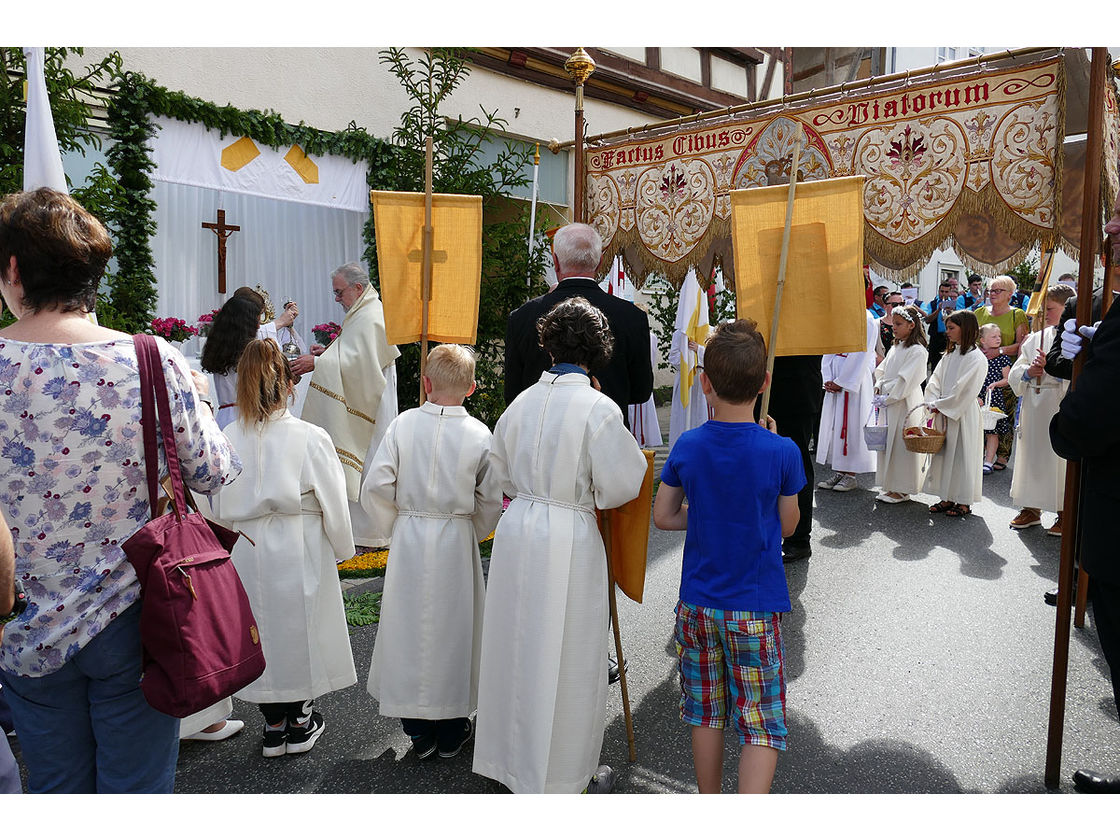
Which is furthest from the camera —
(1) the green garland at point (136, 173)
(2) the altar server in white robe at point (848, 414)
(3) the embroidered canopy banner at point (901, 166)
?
(2) the altar server in white robe at point (848, 414)

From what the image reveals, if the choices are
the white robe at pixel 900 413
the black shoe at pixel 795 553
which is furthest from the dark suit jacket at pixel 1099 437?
the white robe at pixel 900 413

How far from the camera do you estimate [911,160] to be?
4117 mm

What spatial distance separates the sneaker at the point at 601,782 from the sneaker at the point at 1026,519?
4.72 m

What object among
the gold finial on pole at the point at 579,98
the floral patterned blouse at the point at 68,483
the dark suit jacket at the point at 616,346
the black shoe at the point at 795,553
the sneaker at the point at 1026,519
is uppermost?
the gold finial on pole at the point at 579,98

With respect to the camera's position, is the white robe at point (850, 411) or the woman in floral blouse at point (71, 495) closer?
the woman in floral blouse at point (71, 495)

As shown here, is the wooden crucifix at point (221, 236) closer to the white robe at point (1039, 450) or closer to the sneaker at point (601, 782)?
the sneaker at point (601, 782)

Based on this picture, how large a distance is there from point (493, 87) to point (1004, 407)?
6858mm

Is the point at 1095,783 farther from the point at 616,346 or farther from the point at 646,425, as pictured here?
the point at 646,425

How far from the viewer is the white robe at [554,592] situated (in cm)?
259

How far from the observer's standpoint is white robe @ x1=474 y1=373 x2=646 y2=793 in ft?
8.51

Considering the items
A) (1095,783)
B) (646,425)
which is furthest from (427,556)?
(646,425)

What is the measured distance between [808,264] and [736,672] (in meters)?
1.58

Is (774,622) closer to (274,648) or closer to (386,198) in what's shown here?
(274,648)

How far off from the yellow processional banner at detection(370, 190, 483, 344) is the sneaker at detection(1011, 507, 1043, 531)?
15.4ft
